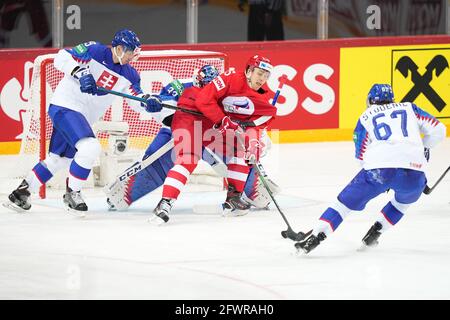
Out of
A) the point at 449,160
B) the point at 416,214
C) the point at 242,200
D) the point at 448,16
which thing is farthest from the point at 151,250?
the point at 448,16

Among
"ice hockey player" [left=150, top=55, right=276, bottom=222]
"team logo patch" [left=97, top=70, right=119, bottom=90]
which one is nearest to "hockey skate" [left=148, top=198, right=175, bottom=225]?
"ice hockey player" [left=150, top=55, right=276, bottom=222]

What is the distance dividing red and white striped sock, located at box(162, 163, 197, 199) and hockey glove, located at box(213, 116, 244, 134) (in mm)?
311

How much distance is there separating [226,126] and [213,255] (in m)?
1.22

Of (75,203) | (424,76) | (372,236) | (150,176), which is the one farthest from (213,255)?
(424,76)

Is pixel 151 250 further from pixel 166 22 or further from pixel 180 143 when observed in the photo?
pixel 166 22

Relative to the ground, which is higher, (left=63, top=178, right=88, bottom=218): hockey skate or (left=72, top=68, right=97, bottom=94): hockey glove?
(left=72, top=68, right=97, bottom=94): hockey glove

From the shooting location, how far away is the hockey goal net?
8672 mm

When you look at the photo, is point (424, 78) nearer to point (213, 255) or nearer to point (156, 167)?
point (156, 167)

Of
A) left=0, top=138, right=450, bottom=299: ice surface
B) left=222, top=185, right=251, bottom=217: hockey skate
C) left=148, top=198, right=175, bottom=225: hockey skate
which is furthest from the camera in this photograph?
left=222, top=185, right=251, bottom=217: hockey skate

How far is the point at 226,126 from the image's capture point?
787 cm

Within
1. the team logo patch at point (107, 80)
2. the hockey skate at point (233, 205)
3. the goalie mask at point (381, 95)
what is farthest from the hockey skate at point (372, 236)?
the team logo patch at point (107, 80)

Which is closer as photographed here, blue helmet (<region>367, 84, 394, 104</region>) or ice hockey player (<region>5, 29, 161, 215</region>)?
blue helmet (<region>367, 84, 394, 104</region>)

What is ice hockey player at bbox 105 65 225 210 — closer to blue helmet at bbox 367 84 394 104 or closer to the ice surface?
the ice surface
